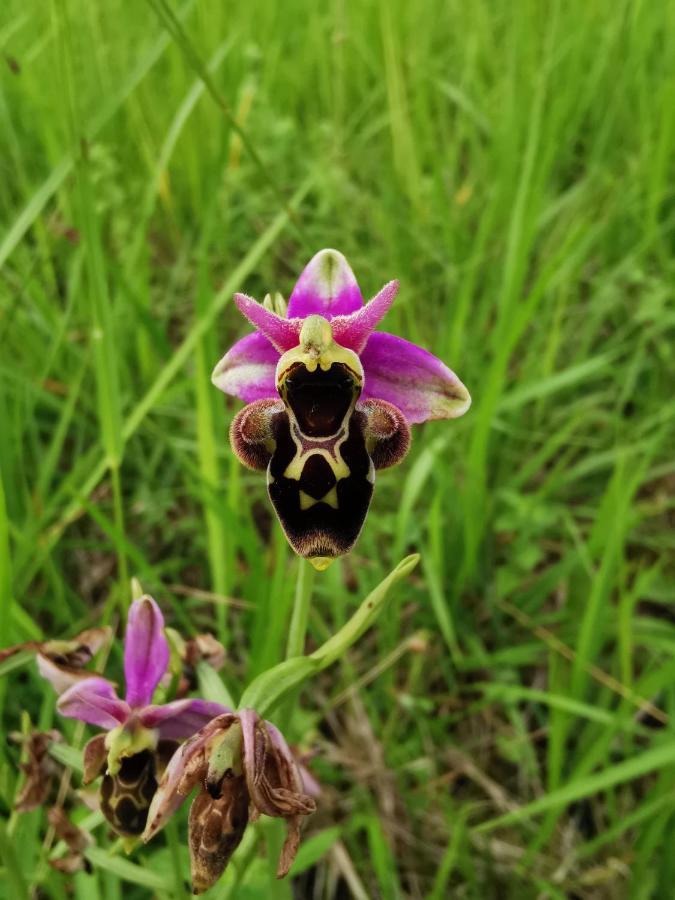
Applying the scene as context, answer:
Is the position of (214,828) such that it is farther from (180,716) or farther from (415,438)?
(415,438)

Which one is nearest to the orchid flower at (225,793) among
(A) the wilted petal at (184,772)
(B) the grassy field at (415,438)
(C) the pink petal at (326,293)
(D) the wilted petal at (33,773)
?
(A) the wilted petal at (184,772)

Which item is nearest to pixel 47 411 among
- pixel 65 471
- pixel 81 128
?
pixel 65 471

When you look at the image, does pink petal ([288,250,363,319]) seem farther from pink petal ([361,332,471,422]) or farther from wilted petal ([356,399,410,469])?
wilted petal ([356,399,410,469])

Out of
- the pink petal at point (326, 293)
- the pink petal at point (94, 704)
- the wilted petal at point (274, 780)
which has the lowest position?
the wilted petal at point (274, 780)

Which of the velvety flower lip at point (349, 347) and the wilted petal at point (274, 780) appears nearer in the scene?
the wilted petal at point (274, 780)

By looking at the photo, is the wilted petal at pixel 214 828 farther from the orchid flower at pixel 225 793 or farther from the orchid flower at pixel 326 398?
the orchid flower at pixel 326 398

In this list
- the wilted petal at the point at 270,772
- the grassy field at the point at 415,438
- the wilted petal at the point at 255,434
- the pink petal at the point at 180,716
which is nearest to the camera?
the wilted petal at the point at 270,772

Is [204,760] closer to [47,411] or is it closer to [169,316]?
[47,411]

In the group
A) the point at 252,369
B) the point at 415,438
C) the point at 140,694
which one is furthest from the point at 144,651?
the point at 415,438
